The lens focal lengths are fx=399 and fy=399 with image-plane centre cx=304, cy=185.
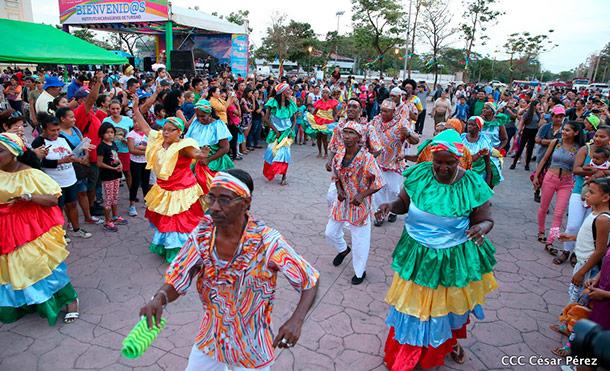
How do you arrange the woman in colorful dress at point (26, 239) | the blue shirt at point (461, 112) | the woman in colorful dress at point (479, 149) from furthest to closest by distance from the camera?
the blue shirt at point (461, 112) → the woman in colorful dress at point (479, 149) → the woman in colorful dress at point (26, 239)

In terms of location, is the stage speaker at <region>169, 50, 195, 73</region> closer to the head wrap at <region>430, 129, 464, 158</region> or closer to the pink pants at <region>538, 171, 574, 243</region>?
the pink pants at <region>538, 171, 574, 243</region>

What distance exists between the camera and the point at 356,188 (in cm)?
470

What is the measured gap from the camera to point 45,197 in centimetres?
351

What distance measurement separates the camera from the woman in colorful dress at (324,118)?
11.5m

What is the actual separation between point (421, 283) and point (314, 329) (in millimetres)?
1361

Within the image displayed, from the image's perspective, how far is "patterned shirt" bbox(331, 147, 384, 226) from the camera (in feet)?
15.1

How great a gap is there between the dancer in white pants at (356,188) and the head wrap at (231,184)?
8.40 feet

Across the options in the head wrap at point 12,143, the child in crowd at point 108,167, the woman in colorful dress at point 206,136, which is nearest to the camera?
the head wrap at point 12,143

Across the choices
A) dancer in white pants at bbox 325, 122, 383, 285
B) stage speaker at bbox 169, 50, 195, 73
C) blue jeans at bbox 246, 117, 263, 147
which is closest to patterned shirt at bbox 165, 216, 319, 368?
dancer in white pants at bbox 325, 122, 383, 285

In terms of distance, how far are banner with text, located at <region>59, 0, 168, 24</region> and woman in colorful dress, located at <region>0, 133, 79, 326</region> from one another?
63.6ft

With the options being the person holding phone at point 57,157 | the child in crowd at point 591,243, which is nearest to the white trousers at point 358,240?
the child in crowd at point 591,243

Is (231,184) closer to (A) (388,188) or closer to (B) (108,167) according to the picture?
(B) (108,167)

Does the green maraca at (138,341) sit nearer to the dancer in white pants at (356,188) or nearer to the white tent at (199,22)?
the dancer in white pants at (356,188)

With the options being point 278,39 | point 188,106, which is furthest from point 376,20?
point 188,106
